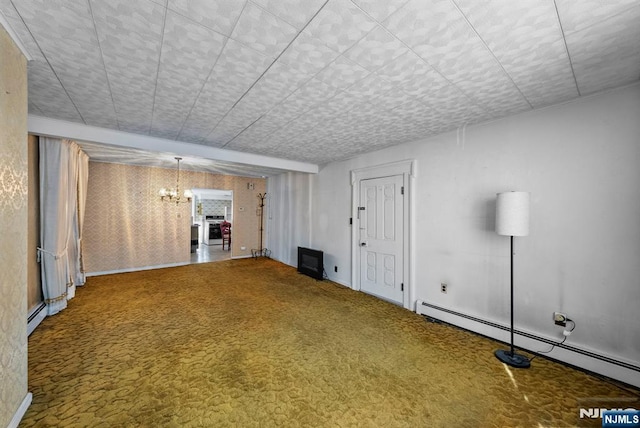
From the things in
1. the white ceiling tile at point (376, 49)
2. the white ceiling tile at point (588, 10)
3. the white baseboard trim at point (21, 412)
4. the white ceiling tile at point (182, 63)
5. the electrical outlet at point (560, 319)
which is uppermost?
the white ceiling tile at point (182, 63)

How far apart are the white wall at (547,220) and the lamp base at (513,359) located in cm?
36

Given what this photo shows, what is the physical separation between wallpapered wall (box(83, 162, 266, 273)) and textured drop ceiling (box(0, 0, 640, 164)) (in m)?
3.13

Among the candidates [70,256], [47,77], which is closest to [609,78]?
[47,77]

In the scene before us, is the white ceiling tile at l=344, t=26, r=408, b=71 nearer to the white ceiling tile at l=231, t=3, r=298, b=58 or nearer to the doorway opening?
the white ceiling tile at l=231, t=3, r=298, b=58

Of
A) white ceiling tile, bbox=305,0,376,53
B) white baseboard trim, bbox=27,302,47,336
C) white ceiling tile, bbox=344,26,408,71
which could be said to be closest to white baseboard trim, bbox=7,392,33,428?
white baseboard trim, bbox=27,302,47,336

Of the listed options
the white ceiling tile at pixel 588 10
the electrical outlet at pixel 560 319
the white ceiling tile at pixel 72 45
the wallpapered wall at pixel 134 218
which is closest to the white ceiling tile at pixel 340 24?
the white ceiling tile at pixel 588 10

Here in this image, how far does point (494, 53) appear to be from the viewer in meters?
1.64

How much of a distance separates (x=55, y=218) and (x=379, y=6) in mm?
4682

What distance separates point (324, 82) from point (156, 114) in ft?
6.63

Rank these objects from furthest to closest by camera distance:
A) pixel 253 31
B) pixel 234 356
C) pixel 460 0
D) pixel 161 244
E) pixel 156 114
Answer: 1. pixel 161 244
2. pixel 156 114
3. pixel 234 356
4. pixel 253 31
5. pixel 460 0

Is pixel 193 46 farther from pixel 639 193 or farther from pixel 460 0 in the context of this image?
pixel 639 193

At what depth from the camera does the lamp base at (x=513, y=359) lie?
2.29 meters

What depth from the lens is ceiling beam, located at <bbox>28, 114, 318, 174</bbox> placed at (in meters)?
2.90

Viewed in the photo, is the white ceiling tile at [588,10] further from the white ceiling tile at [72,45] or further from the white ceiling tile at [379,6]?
the white ceiling tile at [72,45]
